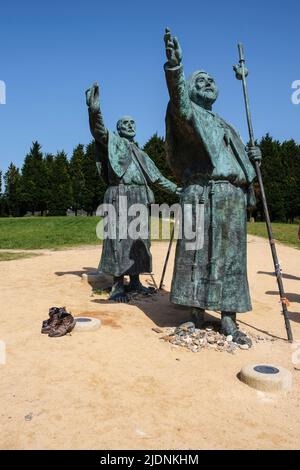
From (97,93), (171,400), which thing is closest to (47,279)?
(97,93)

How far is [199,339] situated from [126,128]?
3.80 metres

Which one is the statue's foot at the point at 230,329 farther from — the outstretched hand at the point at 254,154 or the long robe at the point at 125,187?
the long robe at the point at 125,187

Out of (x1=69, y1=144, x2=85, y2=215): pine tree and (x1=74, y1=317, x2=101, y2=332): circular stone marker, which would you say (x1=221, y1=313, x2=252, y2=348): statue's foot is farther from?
(x1=69, y1=144, x2=85, y2=215): pine tree

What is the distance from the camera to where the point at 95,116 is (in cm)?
616

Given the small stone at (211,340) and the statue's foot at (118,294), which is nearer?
the small stone at (211,340)

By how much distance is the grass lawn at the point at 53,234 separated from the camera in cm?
1563

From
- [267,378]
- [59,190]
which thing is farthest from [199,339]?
[59,190]

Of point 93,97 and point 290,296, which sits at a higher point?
point 93,97

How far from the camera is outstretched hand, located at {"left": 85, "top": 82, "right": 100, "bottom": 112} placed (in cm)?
580

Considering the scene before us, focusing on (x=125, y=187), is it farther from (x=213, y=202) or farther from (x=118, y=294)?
(x=213, y=202)

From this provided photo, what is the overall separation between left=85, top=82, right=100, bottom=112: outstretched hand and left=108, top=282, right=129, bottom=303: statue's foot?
2.66 m

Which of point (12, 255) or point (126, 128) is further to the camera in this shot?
point (12, 255)

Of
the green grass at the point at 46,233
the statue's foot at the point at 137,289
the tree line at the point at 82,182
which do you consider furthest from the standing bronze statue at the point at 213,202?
the tree line at the point at 82,182

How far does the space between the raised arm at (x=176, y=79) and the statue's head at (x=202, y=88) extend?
576mm
